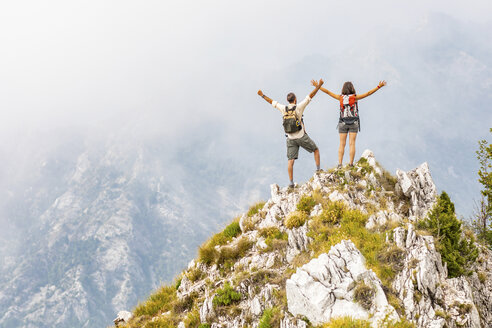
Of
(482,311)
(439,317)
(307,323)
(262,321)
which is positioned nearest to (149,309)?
(262,321)

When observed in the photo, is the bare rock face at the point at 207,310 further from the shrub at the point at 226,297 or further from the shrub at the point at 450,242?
the shrub at the point at 450,242

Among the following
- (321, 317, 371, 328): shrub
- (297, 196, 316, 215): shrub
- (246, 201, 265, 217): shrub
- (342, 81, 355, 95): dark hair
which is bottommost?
(321, 317, 371, 328): shrub

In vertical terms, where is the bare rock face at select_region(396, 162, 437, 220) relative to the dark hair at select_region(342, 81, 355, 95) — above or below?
below

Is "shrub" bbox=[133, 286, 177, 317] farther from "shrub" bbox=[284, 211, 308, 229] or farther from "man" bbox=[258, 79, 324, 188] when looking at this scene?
"man" bbox=[258, 79, 324, 188]

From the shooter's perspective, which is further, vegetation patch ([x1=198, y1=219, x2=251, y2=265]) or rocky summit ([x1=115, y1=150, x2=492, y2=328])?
vegetation patch ([x1=198, y1=219, x2=251, y2=265])

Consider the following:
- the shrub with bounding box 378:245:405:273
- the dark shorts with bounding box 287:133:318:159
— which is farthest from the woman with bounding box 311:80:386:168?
the shrub with bounding box 378:245:405:273

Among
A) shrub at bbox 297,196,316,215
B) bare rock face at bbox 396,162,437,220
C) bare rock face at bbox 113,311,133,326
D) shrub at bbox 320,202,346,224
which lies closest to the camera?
shrub at bbox 320,202,346,224

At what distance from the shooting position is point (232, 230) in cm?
1416

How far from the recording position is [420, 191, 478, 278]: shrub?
942cm

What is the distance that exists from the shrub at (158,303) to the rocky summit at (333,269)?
5 centimetres

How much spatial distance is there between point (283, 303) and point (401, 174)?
913 cm

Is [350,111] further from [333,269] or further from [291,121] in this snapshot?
[333,269]

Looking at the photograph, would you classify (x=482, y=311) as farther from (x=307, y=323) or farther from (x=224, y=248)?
(x=224, y=248)

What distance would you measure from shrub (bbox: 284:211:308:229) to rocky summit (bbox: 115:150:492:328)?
0.14 feet
